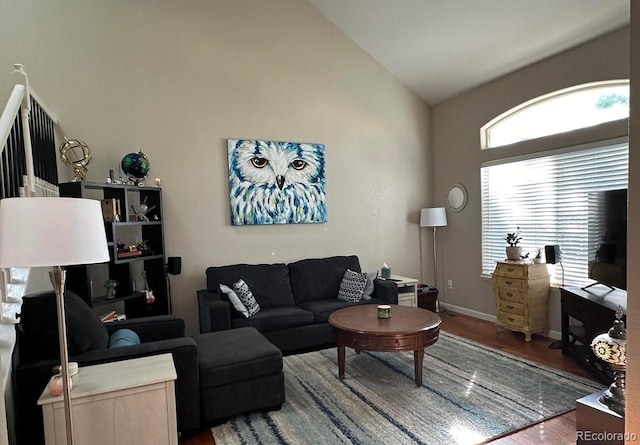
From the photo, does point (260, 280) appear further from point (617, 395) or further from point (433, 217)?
point (617, 395)

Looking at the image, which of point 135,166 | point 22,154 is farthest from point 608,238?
point 22,154

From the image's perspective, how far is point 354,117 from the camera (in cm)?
501

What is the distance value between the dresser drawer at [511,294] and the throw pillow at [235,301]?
273 centimetres

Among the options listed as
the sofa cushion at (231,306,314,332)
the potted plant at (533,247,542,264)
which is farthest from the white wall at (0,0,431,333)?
the potted plant at (533,247,542,264)

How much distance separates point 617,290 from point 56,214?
4019 mm

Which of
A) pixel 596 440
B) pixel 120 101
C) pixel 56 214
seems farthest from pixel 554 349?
pixel 120 101

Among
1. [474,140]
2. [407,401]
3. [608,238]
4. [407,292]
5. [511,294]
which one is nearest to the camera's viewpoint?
[407,401]

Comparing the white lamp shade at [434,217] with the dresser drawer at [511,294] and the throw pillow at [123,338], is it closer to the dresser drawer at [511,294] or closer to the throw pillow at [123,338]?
the dresser drawer at [511,294]

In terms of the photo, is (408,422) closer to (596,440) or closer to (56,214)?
(596,440)

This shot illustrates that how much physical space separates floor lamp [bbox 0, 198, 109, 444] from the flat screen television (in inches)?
137

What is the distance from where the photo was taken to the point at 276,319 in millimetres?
3668

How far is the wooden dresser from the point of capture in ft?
12.8

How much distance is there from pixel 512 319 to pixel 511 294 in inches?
10.5

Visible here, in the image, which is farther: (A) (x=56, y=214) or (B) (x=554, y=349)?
(B) (x=554, y=349)
